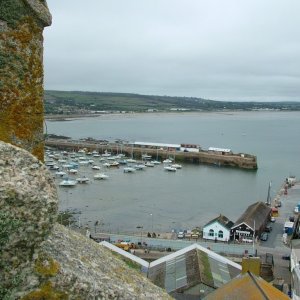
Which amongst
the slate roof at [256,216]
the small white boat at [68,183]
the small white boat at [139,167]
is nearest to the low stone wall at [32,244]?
the slate roof at [256,216]

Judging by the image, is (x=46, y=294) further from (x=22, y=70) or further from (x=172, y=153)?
(x=172, y=153)

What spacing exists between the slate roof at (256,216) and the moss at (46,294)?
23457 mm

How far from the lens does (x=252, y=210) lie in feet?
92.4

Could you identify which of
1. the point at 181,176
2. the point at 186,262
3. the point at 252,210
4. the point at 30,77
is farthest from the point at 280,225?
the point at 30,77

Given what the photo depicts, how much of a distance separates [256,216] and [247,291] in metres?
18.5

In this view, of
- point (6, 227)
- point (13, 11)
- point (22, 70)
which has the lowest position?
point (6, 227)

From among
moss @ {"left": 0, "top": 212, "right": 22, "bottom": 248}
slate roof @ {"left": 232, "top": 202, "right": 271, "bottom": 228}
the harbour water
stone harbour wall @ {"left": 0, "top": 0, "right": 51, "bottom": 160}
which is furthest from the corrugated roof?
the harbour water

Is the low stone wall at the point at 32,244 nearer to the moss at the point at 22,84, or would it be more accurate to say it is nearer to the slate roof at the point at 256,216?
the moss at the point at 22,84

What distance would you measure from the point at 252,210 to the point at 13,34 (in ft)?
84.3

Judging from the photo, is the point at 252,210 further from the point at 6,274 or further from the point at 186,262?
the point at 6,274

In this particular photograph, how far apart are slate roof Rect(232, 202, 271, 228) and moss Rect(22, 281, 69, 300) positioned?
2346 cm

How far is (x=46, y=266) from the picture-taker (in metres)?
2.62

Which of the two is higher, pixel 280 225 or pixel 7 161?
pixel 7 161

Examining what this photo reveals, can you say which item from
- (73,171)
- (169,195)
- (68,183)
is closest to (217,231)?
(169,195)
